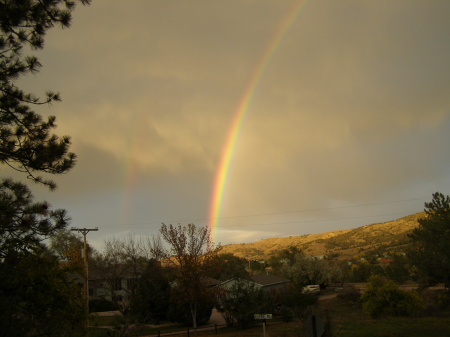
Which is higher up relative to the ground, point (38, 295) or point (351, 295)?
point (38, 295)

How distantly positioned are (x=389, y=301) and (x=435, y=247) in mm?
6114

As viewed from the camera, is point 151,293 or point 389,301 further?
point 389,301

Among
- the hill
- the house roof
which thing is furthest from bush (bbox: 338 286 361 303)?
the hill

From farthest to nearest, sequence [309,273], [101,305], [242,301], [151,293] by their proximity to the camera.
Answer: [309,273] < [101,305] < [151,293] < [242,301]

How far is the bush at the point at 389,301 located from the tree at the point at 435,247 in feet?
7.02

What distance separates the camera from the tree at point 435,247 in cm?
2853

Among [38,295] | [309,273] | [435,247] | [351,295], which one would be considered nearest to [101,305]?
[351,295]

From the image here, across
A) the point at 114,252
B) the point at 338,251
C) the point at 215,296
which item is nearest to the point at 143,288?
the point at 114,252

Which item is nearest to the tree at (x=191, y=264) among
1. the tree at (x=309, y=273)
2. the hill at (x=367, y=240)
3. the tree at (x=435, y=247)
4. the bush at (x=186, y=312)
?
the bush at (x=186, y=312)

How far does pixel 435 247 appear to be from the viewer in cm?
2934

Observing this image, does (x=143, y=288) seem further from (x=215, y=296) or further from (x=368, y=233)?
(x=368, y=233)

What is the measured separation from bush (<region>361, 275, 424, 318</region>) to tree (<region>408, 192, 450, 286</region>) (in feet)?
7.02

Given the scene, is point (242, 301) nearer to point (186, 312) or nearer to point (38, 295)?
point (186, 312)

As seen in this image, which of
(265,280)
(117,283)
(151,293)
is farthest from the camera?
(265,280)
